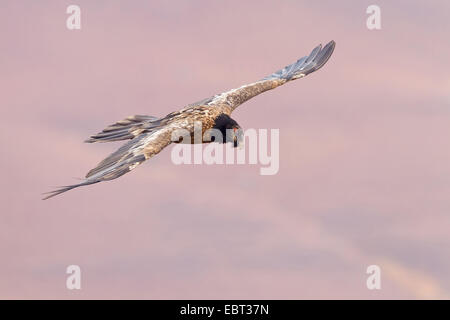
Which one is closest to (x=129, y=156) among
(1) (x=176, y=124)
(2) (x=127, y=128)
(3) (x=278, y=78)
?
(1) (x=176, y=124)

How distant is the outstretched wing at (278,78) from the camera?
20031mm

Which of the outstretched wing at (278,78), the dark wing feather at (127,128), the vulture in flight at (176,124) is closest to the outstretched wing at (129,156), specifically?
the vulture in flight at (176,124)

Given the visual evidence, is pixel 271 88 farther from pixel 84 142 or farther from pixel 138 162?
pixel 138 162

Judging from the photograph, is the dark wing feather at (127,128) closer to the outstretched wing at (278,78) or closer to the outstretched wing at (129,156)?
the outstretched wing at (129,156)

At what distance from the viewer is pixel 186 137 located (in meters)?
17.5

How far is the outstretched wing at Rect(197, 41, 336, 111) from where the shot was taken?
2003 centimetres

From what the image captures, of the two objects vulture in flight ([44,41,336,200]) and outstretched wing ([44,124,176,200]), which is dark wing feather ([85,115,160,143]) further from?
outstretched wing ([44,124,176,200])

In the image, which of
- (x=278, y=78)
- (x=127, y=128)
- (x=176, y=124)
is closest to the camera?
(x=176, y=124)

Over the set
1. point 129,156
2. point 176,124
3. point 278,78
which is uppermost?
point 278,78

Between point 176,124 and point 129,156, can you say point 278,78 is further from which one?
point 129,156

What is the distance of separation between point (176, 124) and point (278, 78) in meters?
4.73

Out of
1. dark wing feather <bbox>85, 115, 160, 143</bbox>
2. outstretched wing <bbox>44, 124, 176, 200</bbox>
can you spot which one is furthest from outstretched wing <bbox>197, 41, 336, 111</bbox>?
outstretched wing <bbox>44, 124, 176, 200</bbox>

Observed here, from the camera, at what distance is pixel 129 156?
15555 mm

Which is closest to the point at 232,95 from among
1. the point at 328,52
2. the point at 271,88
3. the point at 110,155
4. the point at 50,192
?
the point at 271,88
